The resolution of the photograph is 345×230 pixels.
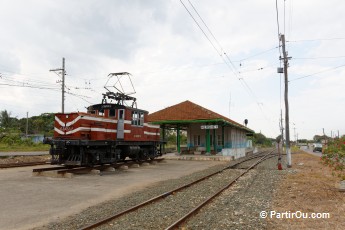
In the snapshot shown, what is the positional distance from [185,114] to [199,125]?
3897mm

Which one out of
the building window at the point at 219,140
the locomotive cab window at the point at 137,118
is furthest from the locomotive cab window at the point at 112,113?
the building window at the point at 219,140

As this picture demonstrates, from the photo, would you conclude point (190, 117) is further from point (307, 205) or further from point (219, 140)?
point (307, 205)

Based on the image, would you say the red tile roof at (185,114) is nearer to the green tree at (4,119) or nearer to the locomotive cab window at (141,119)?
the locomotive cab window at (141,119)

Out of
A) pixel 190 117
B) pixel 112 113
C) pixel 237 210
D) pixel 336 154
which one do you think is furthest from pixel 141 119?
pixel 237 210

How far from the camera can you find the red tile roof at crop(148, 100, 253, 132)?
2680cm

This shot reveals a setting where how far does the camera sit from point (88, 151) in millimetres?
14492

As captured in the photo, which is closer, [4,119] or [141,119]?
[141,119]

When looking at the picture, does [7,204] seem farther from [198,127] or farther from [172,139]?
[172,139]

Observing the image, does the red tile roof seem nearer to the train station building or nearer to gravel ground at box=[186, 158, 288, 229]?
the train station building

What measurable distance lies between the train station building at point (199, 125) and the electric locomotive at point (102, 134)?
21.1ft

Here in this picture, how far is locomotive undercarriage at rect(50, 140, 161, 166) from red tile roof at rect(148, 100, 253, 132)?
952 cm

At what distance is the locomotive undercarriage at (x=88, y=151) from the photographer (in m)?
14.0

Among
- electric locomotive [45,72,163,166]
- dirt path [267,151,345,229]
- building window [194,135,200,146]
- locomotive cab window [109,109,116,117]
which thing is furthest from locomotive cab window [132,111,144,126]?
building window [194,135,200,146]

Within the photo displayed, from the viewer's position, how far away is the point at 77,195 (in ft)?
30.5
